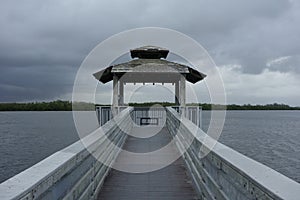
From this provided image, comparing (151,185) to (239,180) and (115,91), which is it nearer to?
(239,180)

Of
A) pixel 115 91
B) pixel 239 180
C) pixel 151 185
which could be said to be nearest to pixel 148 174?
pixel 151 185

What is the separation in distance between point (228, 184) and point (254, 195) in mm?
923

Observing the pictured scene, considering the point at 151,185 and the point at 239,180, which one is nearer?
the point at 239,180

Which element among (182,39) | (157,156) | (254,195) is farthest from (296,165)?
(254,195)

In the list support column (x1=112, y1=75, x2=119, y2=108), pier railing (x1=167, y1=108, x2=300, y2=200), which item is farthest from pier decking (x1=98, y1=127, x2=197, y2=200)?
support column (x1=112, y1=75, x2=119, y2=108)

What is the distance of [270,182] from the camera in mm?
2211

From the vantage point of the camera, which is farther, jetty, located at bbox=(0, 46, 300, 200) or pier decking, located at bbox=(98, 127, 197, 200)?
pier decking, located at bbox=(98, 127, 197, 200)

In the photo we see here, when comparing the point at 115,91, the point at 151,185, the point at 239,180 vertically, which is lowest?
the point at 151,185

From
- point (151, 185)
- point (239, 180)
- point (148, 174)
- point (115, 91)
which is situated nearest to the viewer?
point (239, 180)

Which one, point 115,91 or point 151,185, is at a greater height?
point 115,91

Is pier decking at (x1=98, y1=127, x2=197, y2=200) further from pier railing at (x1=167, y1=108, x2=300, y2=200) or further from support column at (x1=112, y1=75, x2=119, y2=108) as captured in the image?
support column at (x1=112, y1=75, x2=119, y2=108)

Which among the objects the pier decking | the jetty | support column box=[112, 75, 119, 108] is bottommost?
the pier decking

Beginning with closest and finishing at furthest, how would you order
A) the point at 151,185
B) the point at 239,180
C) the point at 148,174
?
1. the point at 239,180
2. the point at 151,185
3. the point at 148,174

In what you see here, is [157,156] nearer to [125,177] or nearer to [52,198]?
[125,177]
